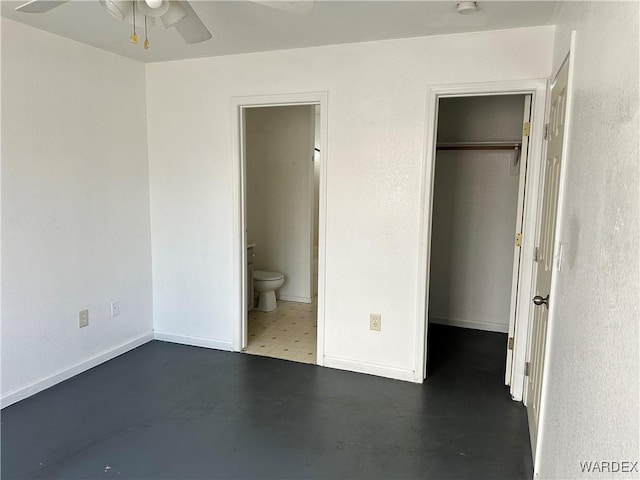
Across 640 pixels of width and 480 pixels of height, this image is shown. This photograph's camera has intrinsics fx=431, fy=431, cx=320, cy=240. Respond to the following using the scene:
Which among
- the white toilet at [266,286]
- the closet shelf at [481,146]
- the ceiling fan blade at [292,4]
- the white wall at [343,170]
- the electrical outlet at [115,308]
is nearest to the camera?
the ceiling fan blade at [292,4]

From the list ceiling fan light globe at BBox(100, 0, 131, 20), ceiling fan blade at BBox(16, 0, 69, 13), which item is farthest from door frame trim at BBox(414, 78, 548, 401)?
ceiling fan blade at BBox(16, 0, 69, 13)

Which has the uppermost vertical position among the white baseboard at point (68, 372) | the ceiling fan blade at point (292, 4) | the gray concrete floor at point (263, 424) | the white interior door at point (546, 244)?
the ceiling fan blade at point (292, 4)

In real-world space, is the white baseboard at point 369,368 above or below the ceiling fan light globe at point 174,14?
below

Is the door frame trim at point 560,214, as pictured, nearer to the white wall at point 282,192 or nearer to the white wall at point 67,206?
the white wall at point 67,206

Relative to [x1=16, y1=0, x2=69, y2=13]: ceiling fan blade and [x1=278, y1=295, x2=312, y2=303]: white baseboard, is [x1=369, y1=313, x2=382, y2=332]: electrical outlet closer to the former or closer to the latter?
[x1=278, y1=295, x2=312, y2=303]: white baseboard

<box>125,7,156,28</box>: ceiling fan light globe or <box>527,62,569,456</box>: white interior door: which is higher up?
<box>125,7,156,28</box>: ceiling fan light globe

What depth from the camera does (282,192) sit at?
5023 mm

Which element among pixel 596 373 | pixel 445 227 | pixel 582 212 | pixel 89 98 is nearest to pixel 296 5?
pixel 582 212

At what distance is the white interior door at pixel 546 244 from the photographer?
2.11 metres

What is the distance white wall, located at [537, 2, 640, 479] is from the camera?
0.92 meters

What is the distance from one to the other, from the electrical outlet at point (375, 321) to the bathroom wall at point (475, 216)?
57.7 inches

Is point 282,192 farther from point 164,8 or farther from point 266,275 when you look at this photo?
point 164,8

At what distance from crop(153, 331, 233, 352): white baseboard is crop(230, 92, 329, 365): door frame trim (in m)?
0.10

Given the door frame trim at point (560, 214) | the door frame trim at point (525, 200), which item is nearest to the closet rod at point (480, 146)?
the door frame trim at point (525, 200)
